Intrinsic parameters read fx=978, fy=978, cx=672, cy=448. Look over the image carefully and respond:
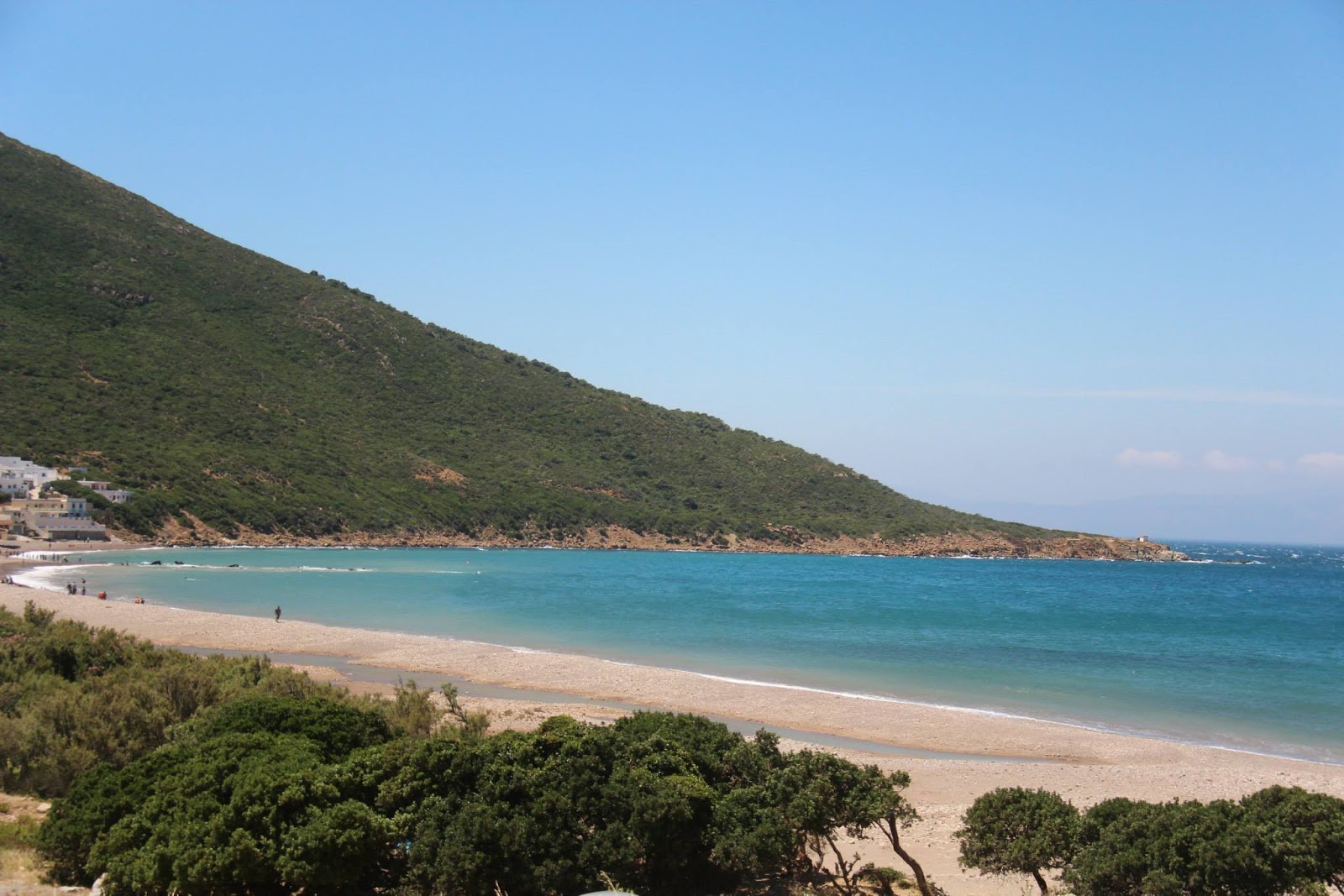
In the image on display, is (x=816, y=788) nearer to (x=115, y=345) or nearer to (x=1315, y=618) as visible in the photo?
(x=1315, y=618)

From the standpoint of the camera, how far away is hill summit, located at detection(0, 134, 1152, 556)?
252 ft

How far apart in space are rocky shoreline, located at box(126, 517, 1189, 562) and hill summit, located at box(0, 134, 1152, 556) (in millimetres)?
298

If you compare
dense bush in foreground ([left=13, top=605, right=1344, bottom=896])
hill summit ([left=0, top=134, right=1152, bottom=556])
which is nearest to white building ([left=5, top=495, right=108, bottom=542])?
hill summit ([left=0, top=134, right=1152, bottom=556])

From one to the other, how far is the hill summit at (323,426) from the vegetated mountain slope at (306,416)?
22cm

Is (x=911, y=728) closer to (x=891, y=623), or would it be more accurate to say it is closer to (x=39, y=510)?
(x=891, y=623)

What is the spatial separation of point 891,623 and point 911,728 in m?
20.7

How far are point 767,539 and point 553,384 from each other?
3905cm

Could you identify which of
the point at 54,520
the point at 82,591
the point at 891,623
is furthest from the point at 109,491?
the point at 891,623

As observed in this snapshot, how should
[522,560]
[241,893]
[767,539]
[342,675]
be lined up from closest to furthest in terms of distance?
[241,893]
[342,675]
[522,560]
[767,539]

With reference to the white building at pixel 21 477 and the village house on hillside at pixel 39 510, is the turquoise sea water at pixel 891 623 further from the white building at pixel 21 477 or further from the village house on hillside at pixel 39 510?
the white building at pixel 21 477

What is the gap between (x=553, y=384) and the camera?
132 metres

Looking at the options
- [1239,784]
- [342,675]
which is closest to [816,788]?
[1239,784]

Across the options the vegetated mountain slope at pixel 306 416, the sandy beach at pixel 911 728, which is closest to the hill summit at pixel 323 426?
the vegetated mountain slope at pixel 306 416

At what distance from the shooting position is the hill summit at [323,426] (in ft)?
252
